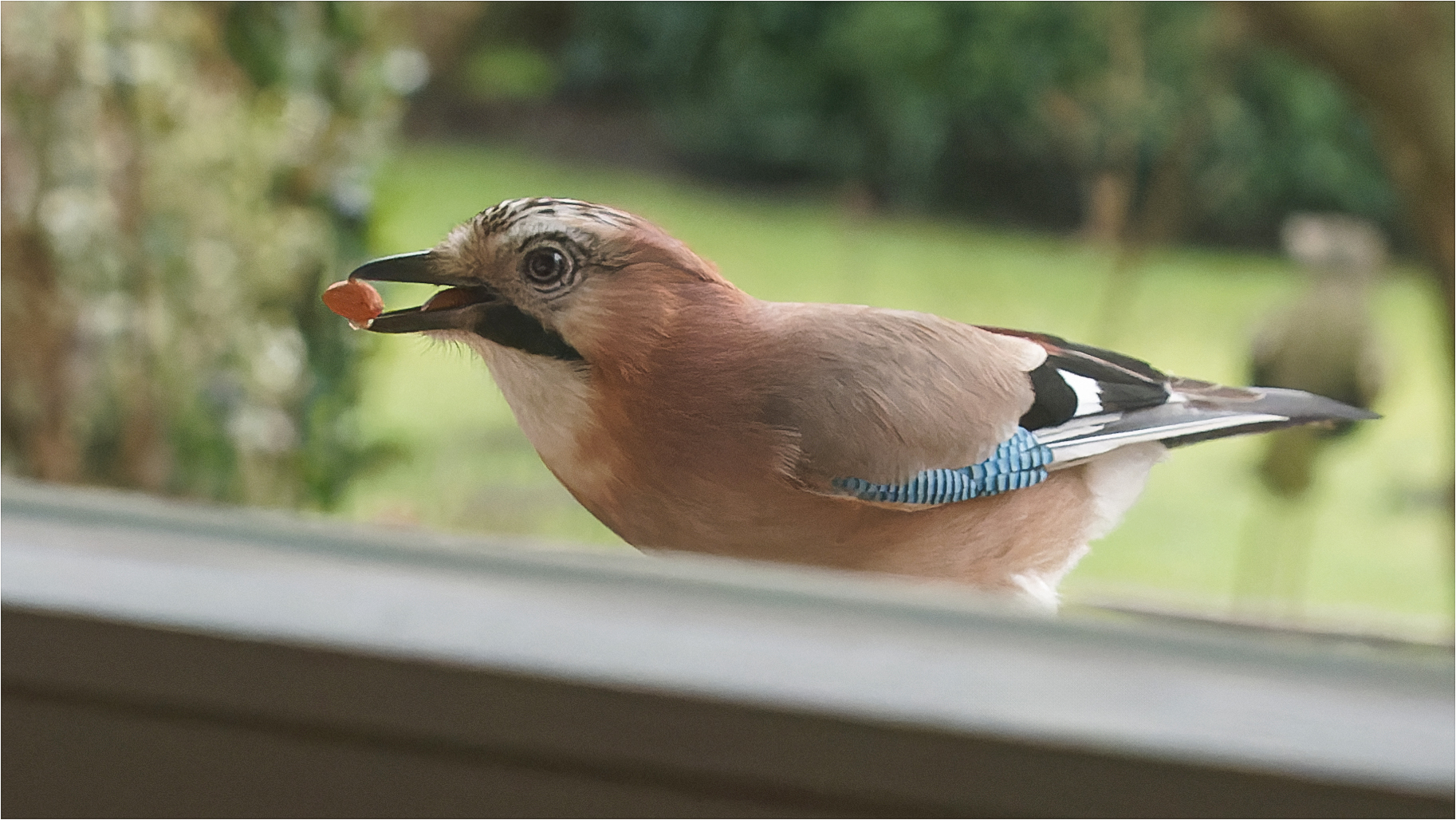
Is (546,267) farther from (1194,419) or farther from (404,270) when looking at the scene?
(1194,419)

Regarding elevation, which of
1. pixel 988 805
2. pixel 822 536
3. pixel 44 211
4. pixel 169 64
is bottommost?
pixel 988 805

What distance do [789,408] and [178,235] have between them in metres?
0.62

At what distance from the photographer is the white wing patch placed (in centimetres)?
27

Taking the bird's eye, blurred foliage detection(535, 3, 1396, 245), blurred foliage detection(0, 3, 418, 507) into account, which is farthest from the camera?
blurred foliage detection(0, 3, 418, 507)

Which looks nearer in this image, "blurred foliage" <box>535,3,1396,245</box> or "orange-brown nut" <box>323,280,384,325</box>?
"orange-brown nut" <box>323,280,384,325</box>

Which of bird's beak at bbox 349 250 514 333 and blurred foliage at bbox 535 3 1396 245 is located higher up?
blurred foliage at bbox 535 3 1396 245

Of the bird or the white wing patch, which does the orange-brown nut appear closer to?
the bird

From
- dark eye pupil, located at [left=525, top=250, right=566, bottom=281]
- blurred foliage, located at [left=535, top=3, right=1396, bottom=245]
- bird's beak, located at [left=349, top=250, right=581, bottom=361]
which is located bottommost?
bird's beak, located at [left=349, top=250, right=581, bottom=361]

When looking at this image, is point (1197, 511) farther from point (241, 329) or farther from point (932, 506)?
point (241, 329)

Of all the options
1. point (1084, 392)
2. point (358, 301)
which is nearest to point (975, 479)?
point (1084, 392)

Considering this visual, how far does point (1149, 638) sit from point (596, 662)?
223 millimetres

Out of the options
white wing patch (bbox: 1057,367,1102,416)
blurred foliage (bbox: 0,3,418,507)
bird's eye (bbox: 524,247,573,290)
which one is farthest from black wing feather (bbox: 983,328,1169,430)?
blurred foliage (bbox: 0,3,418,507)

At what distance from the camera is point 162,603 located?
1.92ft

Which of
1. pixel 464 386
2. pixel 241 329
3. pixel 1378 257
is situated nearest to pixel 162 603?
pixel 241 329
